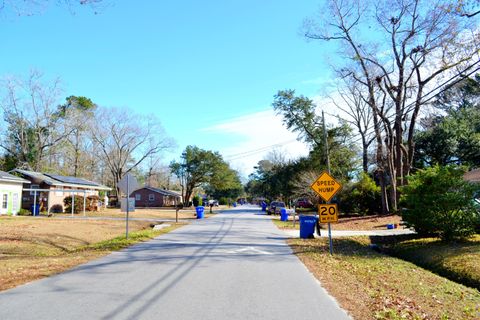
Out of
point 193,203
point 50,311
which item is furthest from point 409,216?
point 193,203

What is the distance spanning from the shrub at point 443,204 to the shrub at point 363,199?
20547 mm

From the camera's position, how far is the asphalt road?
590 cm

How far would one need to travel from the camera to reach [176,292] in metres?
7.27

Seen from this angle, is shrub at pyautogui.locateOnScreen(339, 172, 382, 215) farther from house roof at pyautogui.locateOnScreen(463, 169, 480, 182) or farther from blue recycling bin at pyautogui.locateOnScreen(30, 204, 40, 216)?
blue recycling bin at pyautogui.locateOnScreen(30, 204, 40, 216)

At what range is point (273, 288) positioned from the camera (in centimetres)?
786

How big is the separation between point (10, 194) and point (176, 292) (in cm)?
3213

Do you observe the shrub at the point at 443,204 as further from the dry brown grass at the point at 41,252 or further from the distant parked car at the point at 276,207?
the distant parked car at the point at 276,207

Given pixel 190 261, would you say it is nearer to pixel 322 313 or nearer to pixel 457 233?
pixel 322 313

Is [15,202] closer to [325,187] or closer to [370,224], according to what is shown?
[370,224]

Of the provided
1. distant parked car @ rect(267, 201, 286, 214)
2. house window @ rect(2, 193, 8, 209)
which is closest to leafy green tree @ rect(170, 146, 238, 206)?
distant parked car @ rect(267, 201, 286, 214)

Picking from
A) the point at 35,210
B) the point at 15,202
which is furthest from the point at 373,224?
the point at 15,202

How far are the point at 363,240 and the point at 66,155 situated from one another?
1927 inches

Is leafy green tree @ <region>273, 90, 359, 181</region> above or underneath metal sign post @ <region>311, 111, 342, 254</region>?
above

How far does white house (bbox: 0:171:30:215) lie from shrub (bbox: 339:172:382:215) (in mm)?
29080
